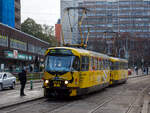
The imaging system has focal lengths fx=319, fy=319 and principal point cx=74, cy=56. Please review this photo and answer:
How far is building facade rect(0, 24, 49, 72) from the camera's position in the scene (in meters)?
53.7

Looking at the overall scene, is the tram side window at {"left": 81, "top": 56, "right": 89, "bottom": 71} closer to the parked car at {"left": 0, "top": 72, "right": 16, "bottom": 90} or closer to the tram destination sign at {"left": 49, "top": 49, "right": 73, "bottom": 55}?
the tram destination sign at {"left": 49, "top": 49, "right": 73, "bottom": 55}

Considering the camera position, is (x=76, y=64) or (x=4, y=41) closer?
(x=76, y=64)

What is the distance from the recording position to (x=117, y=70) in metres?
31.7

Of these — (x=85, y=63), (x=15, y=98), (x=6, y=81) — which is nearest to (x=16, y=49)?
(x=6, y=81)

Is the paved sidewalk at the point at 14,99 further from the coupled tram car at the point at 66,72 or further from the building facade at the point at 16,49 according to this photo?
the building facade at the point at 16,49

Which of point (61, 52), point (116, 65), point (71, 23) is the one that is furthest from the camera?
point (71, 23)

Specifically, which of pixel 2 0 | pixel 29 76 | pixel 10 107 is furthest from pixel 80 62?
pixel 2 0

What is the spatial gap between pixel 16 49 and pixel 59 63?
146 feet

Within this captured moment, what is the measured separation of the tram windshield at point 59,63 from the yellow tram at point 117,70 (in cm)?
1240

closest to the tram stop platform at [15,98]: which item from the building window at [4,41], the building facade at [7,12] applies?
the building window at [4,41]

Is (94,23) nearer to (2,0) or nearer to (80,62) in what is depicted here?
(2,0)

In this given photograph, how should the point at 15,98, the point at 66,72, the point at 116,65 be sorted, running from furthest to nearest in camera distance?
1. the point at 116,65
2. the point at 15,98
3. the point at 66,72

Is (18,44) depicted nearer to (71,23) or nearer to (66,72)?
(71,23)

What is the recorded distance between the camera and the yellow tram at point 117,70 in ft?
96.7
